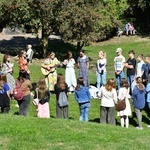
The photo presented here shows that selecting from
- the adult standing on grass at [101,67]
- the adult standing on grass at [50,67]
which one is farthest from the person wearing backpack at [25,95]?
the adult standing on grass at [101,67]

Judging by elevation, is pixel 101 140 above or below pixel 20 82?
below

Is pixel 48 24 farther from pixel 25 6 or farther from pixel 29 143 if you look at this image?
pixel 29 143

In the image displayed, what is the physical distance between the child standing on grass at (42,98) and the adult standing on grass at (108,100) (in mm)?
1573

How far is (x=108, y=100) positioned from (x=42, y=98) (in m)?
1.85

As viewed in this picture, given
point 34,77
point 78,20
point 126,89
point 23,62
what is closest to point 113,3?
point 78,20

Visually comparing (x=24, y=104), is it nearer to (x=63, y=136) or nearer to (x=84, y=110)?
(x=84, y=110)

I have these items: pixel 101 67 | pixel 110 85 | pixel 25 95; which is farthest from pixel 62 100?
pixel 101 67

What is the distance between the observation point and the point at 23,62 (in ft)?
54.0

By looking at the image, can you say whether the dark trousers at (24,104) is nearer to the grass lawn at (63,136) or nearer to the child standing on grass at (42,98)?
the child standing on grass at (42,98)

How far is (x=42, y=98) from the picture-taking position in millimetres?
12195

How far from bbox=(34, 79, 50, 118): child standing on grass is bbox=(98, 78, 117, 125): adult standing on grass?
1573 mm

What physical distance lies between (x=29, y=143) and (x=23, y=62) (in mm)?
7319

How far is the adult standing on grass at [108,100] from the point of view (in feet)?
40.1

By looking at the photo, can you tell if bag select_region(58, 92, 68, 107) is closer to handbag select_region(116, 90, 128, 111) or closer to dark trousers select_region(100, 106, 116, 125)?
dark trousers select_region(100, 106, 116, 125)
